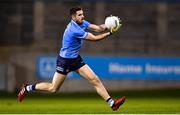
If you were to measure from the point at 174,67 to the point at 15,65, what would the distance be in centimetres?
596

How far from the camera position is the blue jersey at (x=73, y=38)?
12.1 m

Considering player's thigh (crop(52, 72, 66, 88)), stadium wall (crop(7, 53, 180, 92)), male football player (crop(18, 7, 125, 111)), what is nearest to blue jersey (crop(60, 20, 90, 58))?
male football player (crop(18, 7, 125, 111))

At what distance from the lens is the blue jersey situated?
39.8ft

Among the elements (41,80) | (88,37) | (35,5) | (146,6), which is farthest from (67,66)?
(146,6)

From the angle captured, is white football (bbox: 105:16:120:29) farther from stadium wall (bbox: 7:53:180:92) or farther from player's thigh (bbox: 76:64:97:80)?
stadium wall (bbox: 7:53:180:92)

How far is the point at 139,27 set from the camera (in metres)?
30.0

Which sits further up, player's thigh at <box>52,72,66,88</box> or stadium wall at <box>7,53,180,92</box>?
player's thigh at <box>52,72,66,88</box>

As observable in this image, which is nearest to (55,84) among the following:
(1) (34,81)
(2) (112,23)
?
(2) (112,23)

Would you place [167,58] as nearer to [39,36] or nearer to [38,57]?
[38,57]

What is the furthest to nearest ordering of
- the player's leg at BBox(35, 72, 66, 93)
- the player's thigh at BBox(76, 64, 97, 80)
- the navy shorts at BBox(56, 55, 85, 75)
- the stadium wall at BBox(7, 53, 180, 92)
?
the stadium wall at BBox(7, 53, 180, 92) → the player's leg at BBox(35, 72, 66, 93) → the navy shorts at BBox(56, 55, 85, 75) → the player's thigh at BBox(76, 64, 97, 80)

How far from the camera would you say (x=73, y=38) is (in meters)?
12.2

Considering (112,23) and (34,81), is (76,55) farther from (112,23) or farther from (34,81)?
(34,81)

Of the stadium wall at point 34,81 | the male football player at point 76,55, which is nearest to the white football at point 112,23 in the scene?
the male football player at point 76,55

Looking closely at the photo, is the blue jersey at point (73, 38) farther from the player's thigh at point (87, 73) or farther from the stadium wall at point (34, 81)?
the stadium wall at point (34, 81)
